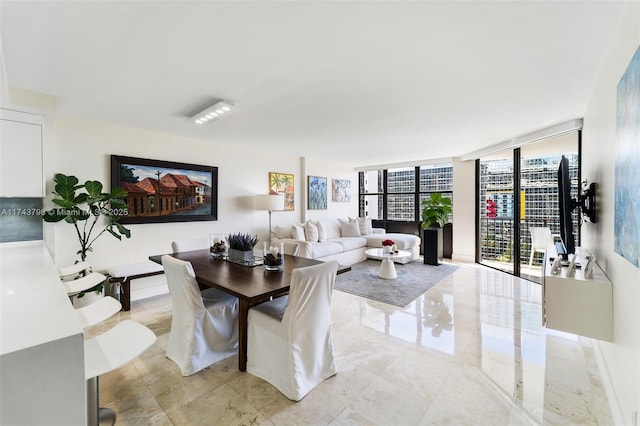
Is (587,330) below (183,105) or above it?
below

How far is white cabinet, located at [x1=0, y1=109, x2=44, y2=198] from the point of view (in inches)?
99.7

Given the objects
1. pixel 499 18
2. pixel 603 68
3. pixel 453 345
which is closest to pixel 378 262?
pixel 453 345

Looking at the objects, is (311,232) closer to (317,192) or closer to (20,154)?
(317,192)

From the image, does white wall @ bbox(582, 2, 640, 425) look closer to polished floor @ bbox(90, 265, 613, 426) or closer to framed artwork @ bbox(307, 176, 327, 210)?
polished floor @ bbox(90, 265, 613, 426)

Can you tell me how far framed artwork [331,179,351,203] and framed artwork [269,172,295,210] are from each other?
1397 millimetres

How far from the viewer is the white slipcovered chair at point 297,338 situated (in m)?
1.85

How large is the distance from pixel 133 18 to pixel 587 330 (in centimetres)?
353

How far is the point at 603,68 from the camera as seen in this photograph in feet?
6.85

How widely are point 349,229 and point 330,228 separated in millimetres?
505

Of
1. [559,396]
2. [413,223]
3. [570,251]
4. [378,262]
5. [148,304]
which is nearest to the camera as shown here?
[559,396]

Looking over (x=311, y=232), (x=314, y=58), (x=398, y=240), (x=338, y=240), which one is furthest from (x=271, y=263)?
(x=398, y=240)

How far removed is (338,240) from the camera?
588cm

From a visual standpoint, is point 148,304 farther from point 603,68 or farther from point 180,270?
point 603,68

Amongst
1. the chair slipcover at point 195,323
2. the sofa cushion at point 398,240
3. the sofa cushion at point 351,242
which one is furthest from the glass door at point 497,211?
the chair slipcover at point 195,323
